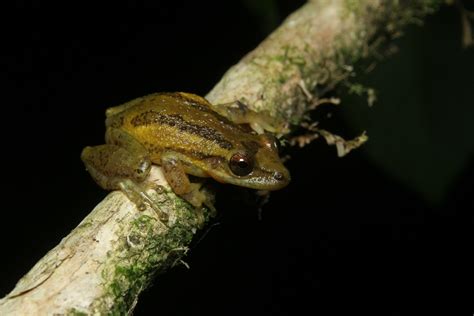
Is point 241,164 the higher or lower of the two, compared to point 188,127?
lower

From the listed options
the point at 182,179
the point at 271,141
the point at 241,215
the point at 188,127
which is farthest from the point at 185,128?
the point at 241,215

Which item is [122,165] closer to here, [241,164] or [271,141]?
[241,164]

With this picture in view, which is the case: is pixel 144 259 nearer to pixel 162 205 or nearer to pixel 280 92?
pixel 162 205

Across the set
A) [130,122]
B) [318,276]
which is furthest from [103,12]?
[318,276]

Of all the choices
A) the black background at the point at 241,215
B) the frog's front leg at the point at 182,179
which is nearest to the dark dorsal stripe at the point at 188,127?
the frog's front leg at the point at 182,179

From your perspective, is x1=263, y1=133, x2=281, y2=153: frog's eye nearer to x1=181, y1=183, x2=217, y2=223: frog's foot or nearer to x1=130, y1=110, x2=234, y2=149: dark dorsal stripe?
x1=130, y1=110, x2=234, y2=149: dark dorsal stripe
